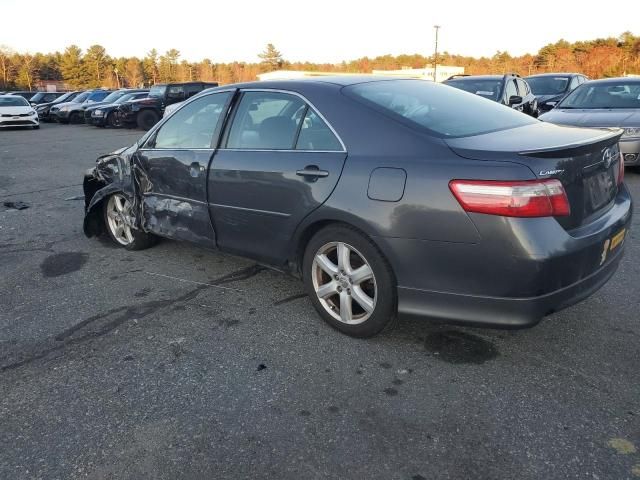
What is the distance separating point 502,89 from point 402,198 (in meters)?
8.65

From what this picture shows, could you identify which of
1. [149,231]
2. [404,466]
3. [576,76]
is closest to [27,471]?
[404,466]

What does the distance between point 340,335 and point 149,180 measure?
7.60 ft

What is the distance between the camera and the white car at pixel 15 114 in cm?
2153

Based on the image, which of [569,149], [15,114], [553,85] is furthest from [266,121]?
[15,114]

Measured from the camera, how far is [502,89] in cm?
1044

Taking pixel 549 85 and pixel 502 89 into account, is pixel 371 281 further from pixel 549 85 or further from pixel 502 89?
pixel 549 85

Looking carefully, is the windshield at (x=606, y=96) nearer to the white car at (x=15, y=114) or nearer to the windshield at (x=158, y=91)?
the windshield at (x=158, y=91)

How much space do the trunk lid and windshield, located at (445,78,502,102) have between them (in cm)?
767

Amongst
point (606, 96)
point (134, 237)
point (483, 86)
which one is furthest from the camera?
point (483, 86)

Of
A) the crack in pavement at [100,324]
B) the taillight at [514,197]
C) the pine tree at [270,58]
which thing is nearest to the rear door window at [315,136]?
the taillight at [514,197]

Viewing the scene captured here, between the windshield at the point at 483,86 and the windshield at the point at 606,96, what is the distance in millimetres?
1468

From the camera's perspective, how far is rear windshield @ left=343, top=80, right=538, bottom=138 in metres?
3.13

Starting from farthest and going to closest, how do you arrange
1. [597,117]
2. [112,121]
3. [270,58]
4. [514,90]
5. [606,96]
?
[270,58] < [112,121] < [514,90] < [606,96] < [597,117]

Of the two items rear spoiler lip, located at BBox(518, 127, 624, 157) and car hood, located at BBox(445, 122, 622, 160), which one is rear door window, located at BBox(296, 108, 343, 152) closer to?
car hood, located at BBox(445, 122, 622, 160)
